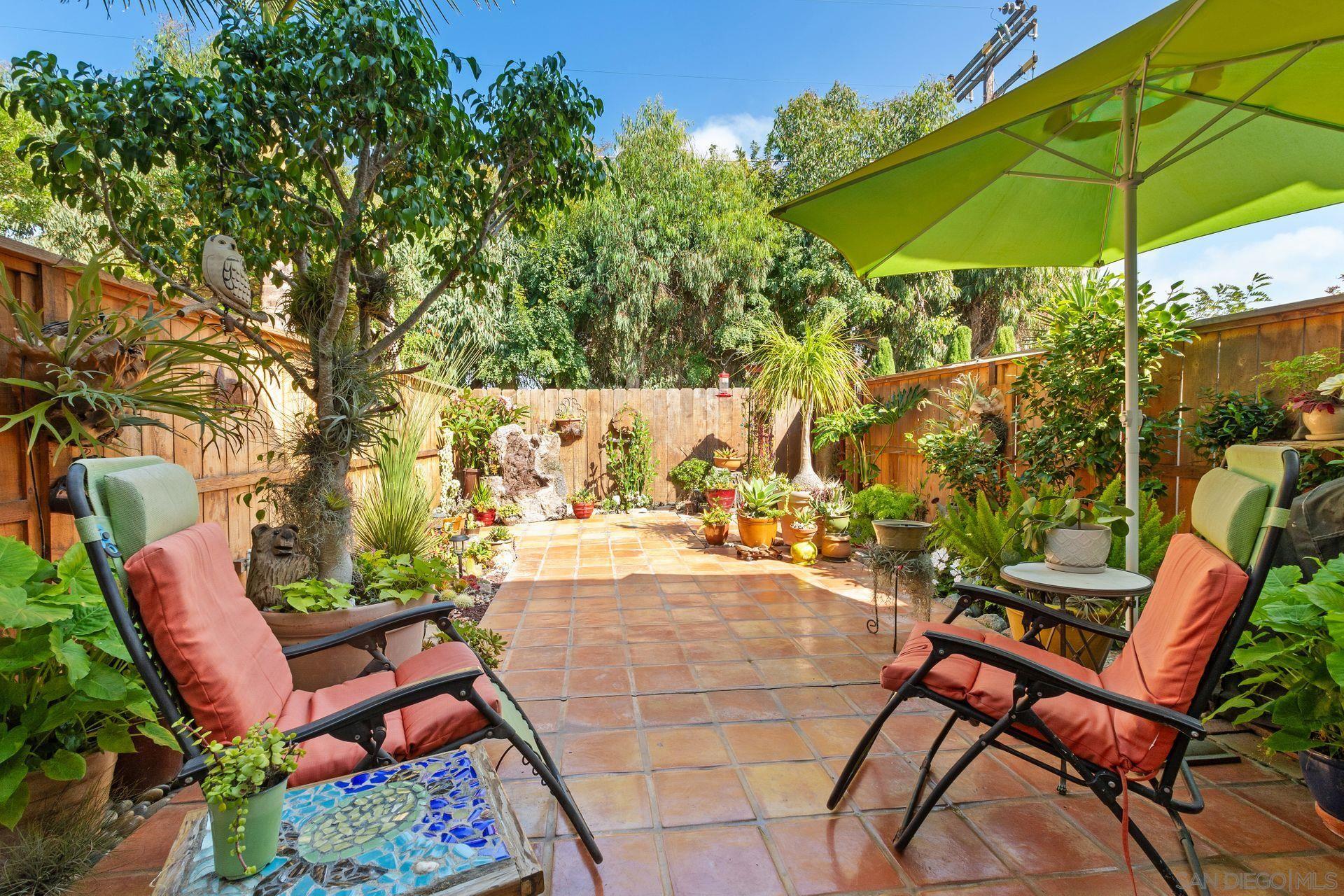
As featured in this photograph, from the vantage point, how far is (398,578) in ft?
9.30

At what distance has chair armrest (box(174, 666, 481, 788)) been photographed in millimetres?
1353

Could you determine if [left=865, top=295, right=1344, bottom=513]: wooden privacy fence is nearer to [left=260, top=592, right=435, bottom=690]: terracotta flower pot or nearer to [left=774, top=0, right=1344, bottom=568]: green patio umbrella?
[left=774, top=0, right=1344, bottom=568]: green patio umbrella

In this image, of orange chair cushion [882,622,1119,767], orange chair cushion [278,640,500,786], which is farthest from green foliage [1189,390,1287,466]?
orange chair cushion [278,640,500,786]

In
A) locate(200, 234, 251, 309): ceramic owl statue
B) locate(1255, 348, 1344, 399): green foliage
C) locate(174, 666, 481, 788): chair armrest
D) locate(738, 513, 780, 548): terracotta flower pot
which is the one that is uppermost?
locate(200, 234, 251, 309): ceramic owl statue

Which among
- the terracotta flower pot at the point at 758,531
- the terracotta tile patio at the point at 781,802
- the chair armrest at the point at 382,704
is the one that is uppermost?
the chair armrest at the point at 382,704

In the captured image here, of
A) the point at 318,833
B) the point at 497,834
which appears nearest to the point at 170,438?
the point at 318,833

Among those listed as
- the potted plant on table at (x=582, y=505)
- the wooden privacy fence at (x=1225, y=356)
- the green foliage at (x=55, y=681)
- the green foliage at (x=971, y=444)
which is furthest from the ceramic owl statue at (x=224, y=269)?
the potted plant on table at (x=582, y=505)

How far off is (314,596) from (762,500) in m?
3.73

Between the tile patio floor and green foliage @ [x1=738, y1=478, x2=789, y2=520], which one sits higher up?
green foliage @ [x1=738, y1=478, x2=789, y2=520]

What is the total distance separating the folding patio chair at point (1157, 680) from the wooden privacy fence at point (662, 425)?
645 centimetres

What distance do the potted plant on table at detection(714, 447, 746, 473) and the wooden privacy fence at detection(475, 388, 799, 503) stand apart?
34cm

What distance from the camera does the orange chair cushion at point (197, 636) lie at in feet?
4.45

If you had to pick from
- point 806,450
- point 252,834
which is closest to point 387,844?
point 252,834

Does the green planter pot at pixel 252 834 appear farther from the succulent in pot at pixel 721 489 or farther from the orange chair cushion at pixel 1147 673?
the succulent in pot at pixel 721 489
